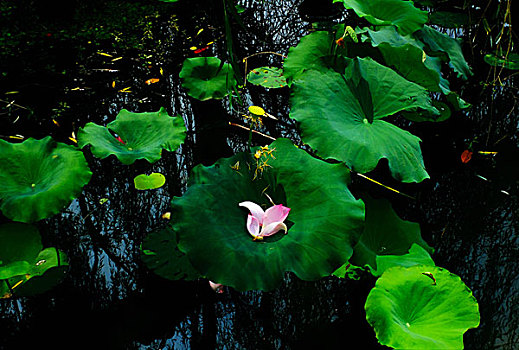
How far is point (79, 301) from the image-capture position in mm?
1278

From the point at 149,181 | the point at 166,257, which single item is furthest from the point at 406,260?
the point at 149,181

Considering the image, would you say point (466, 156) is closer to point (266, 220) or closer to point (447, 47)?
point (447, 47)

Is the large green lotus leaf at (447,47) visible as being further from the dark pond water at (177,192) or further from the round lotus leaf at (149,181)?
the round lotus leaf at (149,181)

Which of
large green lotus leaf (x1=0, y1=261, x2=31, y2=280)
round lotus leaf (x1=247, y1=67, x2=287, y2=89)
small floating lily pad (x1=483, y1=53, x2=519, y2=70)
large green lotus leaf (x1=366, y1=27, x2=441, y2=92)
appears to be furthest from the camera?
small floating lily pad (x1=483, y1=53, x2=519, y2=70)

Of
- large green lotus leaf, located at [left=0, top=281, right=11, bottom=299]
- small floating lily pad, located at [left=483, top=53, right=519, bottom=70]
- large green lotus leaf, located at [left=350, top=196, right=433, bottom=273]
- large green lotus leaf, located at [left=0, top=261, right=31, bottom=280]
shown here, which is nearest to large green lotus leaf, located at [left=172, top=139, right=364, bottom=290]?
large green lotus leaf, located at [left=350, top=196, right=433, bottom=273]

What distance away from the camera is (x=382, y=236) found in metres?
1.29

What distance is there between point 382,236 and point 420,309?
27 centimetres

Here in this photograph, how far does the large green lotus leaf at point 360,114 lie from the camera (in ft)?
4.02

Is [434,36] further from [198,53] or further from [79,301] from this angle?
[79,301]

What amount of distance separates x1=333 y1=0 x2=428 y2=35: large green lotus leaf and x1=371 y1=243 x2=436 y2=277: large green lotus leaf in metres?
0.99

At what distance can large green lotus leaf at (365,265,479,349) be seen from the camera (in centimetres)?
98

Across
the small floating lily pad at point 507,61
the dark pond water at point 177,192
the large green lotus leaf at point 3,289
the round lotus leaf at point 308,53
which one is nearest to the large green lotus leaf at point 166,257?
the dark pond water at point 177,192

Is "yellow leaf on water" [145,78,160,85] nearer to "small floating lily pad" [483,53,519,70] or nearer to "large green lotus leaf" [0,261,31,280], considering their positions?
"large green lotus leaf" [0,261,31,280]

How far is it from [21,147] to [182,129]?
0.54 meters
